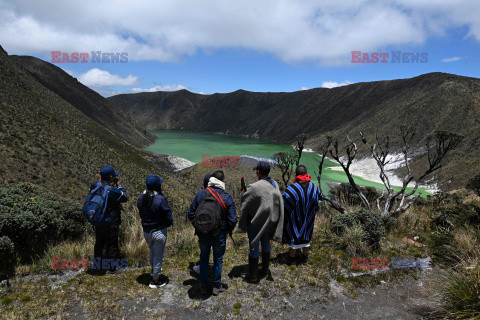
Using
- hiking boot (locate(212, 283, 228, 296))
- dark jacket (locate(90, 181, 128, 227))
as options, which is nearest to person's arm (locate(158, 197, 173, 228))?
dark jacket (locate(90, 181, 128, 227))

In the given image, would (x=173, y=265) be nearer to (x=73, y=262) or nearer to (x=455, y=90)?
(x=73, y=262)

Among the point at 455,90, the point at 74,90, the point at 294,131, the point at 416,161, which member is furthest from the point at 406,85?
the point at 74,90

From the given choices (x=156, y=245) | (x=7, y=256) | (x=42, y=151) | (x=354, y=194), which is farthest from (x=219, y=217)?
(x=42, y=151)

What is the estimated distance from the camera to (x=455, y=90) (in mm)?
64125

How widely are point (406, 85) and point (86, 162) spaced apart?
106 meters

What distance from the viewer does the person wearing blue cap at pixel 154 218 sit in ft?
13.0

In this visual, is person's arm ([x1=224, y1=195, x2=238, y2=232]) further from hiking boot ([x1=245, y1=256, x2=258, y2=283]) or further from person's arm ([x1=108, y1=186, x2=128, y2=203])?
person's arm ([x1=108, y1=186, x2=128, y2=203])

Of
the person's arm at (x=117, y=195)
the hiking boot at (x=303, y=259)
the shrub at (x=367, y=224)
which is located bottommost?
the hiking boot at (x=303, y=259)

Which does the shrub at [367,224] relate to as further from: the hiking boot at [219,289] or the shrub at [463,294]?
the hiking boot at [219,289]

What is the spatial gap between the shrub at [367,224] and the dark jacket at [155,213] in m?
4.16

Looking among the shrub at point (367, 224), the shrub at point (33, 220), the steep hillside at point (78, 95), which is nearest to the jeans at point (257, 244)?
the shrub at point (367, 224)

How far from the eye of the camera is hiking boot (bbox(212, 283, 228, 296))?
4.00 metres

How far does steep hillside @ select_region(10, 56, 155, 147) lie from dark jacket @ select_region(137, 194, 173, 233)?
77.3 metres

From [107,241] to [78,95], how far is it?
97.0m
